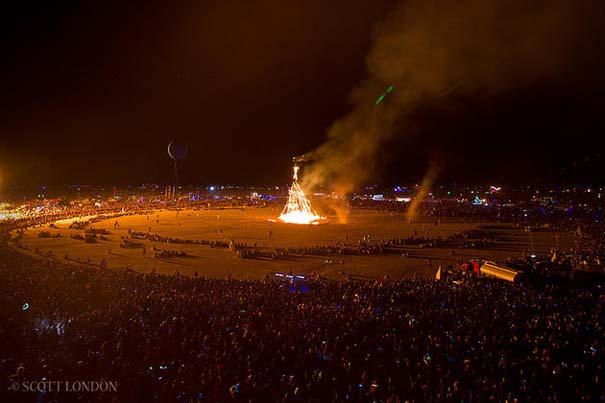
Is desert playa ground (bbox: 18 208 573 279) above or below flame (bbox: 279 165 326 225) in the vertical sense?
below

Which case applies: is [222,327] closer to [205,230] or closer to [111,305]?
[111,305]

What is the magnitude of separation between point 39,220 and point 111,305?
3641 centimetres

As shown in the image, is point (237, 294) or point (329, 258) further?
point (329, 258)

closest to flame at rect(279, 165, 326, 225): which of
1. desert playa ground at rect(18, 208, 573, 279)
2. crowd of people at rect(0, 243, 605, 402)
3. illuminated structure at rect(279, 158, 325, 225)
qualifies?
illuminated structure at rect(279, 158, 325, 225)

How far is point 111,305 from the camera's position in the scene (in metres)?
10.4

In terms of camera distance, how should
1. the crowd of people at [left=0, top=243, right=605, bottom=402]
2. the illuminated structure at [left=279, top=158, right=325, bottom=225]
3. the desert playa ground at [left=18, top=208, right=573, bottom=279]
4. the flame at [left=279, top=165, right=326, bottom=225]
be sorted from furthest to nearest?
1. the illuminated structure at [left=279, top=158, right=325, bottom=225]
2. the flame at [left=279, top=165, right=326, bottom=225]
3. the desert playa ground at [left=18, top=208, right=573, bottom=279]
4. the crowd of people at [left=0, top=243, right=605, bottom=402]

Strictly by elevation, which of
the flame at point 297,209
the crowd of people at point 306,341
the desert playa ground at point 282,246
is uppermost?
the flame at point 297,209

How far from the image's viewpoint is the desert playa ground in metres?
19.2

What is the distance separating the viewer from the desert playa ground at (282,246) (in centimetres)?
1920

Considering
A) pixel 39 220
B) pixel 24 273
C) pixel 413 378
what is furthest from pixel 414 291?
pixel 39 220

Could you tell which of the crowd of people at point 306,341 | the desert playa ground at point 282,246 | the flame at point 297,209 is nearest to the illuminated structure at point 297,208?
the flame at point 297,209

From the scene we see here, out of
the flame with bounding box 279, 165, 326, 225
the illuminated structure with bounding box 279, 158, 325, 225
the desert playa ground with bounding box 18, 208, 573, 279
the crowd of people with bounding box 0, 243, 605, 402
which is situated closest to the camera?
the crowd of people with bounding box 0, 243, 605, 402

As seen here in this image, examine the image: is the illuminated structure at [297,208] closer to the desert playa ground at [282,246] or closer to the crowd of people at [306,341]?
the desert playa ground at [282,246]

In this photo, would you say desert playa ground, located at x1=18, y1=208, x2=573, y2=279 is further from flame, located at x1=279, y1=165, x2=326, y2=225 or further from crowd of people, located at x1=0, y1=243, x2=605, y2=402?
crowd of people, located at x1=0, y1=243, x2=605, y2=402
